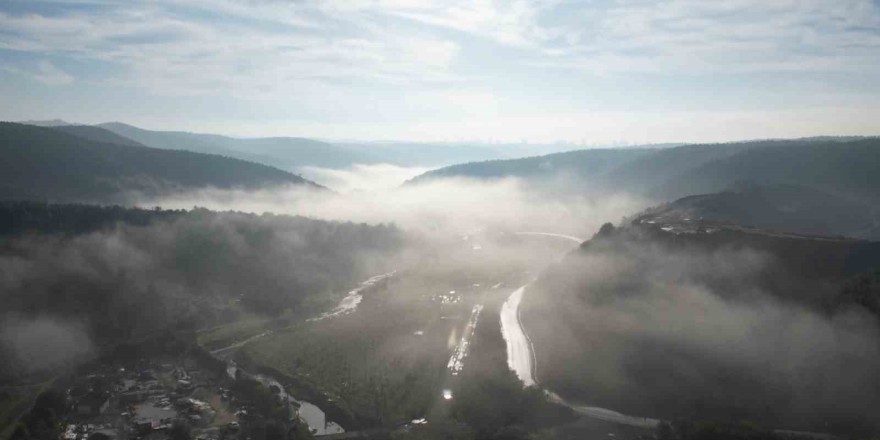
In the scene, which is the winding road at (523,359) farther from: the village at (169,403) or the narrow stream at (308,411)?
the village at (169,403)

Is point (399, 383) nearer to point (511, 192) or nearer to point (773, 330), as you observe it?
point (773, 330)

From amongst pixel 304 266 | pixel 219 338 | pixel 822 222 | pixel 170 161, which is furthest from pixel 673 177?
pixel 219 338

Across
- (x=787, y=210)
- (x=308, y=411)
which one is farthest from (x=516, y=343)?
(x=787, y=210)

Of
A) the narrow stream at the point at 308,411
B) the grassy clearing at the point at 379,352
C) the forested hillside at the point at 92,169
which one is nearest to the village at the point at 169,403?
the narrow stream at the point at 308,411

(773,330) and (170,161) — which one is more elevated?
(170,161)

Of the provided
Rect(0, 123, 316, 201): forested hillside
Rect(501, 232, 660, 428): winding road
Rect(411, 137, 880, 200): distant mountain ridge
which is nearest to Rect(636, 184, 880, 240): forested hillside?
Rect(411, 137, 880, 200): distant mountain ridge

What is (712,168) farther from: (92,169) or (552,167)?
(92,169)
